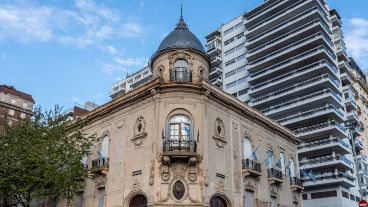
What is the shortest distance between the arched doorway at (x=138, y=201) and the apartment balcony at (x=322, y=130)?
33459 millimetres

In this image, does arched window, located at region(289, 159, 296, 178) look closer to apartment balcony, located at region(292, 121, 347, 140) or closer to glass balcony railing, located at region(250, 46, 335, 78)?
apartment balcony, located at region(292, 121, 347, 140)

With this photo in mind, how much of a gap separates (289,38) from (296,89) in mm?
8989

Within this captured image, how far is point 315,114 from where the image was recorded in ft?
175

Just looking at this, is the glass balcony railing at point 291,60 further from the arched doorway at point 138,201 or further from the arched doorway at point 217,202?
the arched doorway at point 138,201

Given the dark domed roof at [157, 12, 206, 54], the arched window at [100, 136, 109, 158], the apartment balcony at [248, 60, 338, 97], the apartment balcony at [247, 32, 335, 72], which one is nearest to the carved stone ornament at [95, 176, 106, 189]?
the arched window at [100, 136, 109, 158]

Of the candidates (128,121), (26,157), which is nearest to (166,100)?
(128,121)

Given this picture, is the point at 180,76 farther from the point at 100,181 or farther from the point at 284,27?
the point at 284,27

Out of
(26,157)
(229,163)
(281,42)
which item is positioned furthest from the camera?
(281,42)

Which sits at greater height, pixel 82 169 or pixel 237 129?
pixel 237 129

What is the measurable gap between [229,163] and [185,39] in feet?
31.6

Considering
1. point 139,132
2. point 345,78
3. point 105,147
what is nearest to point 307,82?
point 345,78

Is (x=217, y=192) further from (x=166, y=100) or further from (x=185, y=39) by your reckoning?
(x=185, y=39)

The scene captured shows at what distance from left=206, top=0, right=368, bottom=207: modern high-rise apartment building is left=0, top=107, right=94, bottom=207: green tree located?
34.3 meters

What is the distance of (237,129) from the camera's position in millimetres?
29875
